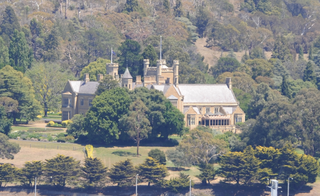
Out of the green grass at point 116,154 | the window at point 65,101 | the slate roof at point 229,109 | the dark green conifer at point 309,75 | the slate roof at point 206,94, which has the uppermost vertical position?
the dark green conifer at point 309,75

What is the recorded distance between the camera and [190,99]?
431 ft

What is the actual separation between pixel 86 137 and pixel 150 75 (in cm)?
2434

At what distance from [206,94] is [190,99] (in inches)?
133

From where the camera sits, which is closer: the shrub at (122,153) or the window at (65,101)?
the shrub at (122,153)

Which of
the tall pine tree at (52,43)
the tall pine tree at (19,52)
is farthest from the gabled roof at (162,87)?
the tall pine tree at (52,43)

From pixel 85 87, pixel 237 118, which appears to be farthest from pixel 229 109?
pixel 85 87

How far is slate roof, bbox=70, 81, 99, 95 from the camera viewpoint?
131m

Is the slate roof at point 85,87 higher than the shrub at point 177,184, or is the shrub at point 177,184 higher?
the slate roof at point 85,87

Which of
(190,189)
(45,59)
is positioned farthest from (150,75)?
(45,59)

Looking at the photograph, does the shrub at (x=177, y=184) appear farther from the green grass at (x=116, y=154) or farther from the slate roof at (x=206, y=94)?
the slate roof at (x=206, y=94)

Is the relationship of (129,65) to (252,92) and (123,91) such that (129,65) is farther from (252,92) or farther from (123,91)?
(123,91)

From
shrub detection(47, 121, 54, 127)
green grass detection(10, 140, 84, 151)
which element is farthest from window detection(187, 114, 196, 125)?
shrub detection(47, 121, 54, 127)

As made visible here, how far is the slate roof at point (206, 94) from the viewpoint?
432ft

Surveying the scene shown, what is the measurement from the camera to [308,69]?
175125 mm
